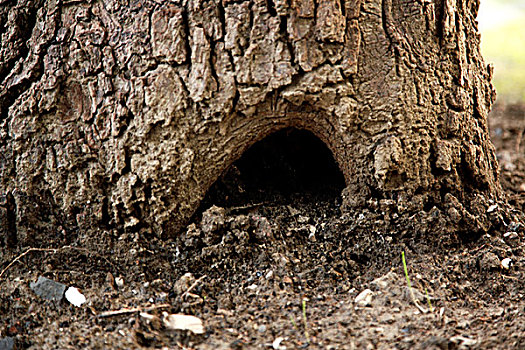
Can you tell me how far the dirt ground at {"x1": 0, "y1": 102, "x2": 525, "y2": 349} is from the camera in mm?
1953

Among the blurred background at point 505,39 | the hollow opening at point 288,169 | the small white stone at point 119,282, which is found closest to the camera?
the small white stone at point 119,282

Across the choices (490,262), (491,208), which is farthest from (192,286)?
(491,208)

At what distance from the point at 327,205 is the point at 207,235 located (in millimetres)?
650

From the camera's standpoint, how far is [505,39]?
705 cm

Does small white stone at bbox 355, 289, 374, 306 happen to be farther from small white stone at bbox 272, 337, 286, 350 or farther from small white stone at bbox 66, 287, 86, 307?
small white stone at bbox 66, 287, 86, 307

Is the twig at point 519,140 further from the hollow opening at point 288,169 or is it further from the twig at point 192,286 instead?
the twig at point 192,286

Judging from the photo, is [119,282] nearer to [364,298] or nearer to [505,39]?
[364,298]

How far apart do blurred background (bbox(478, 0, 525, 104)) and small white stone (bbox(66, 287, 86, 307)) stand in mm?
5297

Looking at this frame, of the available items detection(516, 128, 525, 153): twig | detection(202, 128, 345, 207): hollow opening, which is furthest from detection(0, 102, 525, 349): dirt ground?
detection(516, 128, 525, 153): twig

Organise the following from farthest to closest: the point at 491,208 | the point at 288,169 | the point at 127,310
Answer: the point at 288,169 → the point at 491,208 → the point at 127,310

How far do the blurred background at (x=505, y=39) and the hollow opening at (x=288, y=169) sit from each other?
12.8ft

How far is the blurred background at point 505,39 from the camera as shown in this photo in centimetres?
631

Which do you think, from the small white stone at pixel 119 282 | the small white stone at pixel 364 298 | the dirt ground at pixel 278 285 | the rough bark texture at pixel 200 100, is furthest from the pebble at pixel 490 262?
the small white stone at pixel 119 282

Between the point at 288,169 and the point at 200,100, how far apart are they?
85 cm
